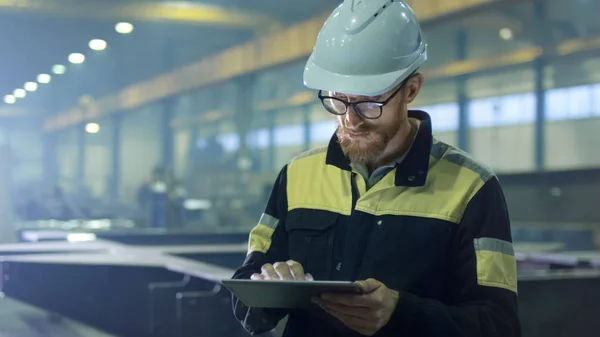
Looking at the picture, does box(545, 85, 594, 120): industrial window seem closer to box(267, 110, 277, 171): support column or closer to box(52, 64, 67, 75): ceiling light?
box(267, 110, 277, 171): support column

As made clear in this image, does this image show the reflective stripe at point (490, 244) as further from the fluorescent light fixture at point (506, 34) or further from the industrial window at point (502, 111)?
the industrial window at point (502, 111)

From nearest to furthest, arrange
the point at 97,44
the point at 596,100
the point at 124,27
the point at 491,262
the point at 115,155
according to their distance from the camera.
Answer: the point at 491,262 < the point at 97,44 < the point at 124,27 < the point at 115,155 < the point at 596,100

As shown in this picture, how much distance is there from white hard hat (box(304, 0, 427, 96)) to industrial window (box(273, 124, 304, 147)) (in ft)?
28.9

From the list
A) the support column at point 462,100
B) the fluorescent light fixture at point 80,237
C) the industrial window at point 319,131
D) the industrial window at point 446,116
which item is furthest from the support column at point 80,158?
→ the support column at point 462,100

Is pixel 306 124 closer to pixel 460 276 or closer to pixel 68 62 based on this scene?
pixel 68 62

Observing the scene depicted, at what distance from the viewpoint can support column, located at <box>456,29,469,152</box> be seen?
10305 millimetres

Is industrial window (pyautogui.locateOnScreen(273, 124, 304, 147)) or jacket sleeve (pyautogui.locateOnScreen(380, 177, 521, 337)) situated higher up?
industrial window (pyautogui.locateOnScreen(273, 124, 304, 147))

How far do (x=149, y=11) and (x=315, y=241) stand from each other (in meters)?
7.10

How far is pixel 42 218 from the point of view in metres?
7.18

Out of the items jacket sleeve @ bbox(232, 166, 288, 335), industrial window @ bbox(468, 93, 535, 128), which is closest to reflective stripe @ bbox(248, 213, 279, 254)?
jacket sleeve @ bbox(232, 166, 288, 335)

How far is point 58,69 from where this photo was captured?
7.23 metres

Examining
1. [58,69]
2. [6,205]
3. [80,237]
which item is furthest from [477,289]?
[58,69]

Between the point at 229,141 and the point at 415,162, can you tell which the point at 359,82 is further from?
the point at 229,141

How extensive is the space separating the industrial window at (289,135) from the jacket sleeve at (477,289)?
29.4ft
